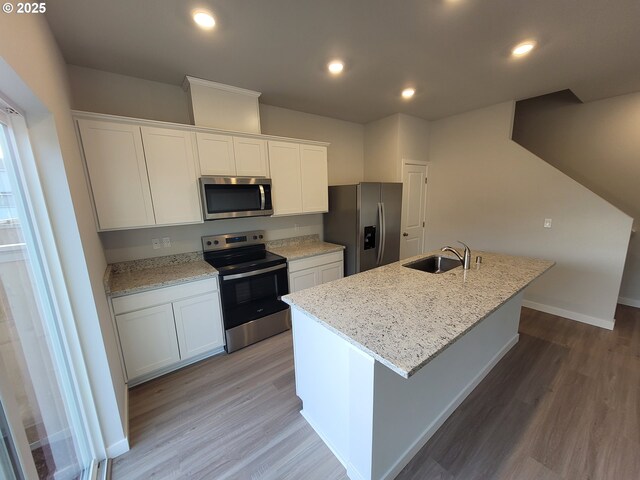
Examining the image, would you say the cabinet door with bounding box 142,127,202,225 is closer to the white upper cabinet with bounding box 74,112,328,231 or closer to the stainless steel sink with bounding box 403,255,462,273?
the white upper cabinet with bounding box 74,112,328,231

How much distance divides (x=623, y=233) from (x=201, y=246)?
4577 mm

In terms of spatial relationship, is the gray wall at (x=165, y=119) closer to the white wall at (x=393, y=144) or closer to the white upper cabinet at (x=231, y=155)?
the white upper cabinet at (x=231, y=155)

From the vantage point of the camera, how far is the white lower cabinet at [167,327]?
2.00 m

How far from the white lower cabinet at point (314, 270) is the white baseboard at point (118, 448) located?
5.67ft

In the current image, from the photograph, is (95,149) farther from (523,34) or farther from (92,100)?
(523,34)

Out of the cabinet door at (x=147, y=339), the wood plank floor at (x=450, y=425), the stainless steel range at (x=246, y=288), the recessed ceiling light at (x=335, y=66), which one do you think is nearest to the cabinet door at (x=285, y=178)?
the stainless steel range at (x=246, y=288)

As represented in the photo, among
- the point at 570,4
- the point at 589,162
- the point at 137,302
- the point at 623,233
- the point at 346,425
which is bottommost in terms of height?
the point at 346,425

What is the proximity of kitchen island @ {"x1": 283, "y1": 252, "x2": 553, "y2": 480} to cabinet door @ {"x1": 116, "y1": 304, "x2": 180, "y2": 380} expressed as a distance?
122 cm

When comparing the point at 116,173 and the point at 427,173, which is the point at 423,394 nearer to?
the point at 116,173

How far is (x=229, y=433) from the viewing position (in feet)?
5.59

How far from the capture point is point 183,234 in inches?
106

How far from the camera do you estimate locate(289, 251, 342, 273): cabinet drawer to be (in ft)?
9.59

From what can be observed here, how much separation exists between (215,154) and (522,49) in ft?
9.17

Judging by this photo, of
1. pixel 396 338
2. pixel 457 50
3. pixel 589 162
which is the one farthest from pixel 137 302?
pixel 589 162
